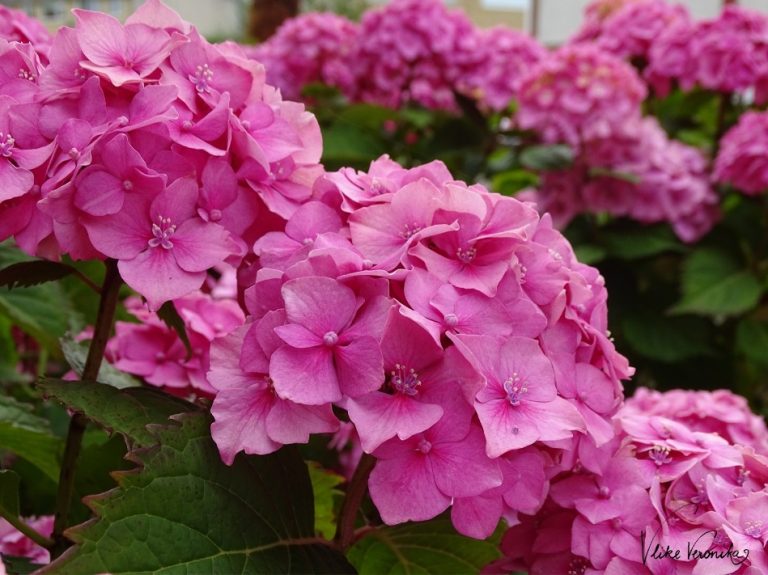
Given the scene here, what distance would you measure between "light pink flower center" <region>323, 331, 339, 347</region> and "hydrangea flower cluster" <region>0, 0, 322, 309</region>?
0.37ft

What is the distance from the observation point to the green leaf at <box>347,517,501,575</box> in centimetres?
72

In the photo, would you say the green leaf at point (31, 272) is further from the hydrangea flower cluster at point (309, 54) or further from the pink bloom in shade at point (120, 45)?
the hydrangea flower cluster at point (309, 54)

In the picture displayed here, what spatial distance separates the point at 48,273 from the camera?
0.69m

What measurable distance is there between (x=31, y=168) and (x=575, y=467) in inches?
18.1

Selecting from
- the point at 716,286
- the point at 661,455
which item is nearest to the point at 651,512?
the point at 661,455

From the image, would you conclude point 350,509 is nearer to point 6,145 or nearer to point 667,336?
point 6,145

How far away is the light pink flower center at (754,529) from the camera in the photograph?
609mm

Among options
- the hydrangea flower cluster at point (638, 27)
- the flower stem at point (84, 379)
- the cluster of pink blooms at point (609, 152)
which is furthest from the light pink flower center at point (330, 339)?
the hydrangea flower cluster at point (638, 27)

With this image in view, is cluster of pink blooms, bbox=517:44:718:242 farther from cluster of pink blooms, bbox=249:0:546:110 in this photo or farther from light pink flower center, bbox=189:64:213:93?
light pink flower center, bbox=189:64:213:93

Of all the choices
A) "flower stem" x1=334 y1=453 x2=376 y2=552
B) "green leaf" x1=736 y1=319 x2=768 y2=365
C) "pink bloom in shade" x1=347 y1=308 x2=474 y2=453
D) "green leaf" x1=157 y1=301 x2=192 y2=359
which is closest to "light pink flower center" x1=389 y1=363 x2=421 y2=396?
"pink bloom in shade" x1=347 y1=308 x2=474 y2=453

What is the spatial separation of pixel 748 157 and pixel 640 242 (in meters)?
0.30

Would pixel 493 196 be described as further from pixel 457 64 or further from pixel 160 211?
pixel 457 64

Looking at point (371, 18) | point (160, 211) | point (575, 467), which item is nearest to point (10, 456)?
point (160, 211)

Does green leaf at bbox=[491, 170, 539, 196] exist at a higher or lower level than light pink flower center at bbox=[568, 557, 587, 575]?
lower
